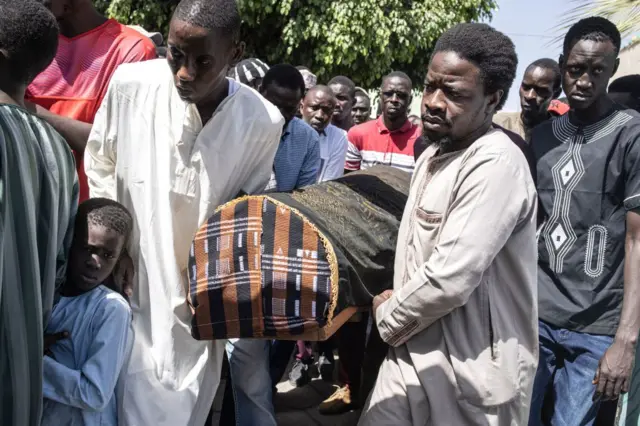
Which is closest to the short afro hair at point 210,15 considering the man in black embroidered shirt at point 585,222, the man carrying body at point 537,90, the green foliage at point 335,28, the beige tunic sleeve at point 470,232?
the beige tunic sleeve at point 470,232

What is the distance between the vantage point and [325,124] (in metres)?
4.78

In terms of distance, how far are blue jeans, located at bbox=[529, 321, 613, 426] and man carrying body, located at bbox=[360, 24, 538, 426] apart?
69 cm

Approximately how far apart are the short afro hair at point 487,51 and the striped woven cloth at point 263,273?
2.37ft

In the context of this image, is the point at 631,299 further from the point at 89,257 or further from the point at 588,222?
the point at 89,257

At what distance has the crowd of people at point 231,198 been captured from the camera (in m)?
1.99

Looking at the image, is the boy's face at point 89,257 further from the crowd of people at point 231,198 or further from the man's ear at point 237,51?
the man's ear at point 237,51

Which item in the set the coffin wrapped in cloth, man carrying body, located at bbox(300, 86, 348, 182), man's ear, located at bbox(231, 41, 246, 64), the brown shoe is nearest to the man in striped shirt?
man carrying body, located at bbox(300, 86, 348, 182)

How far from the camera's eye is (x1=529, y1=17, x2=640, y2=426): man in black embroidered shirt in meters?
2.69

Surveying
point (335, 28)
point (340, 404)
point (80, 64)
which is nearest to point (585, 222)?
point (340, 404)

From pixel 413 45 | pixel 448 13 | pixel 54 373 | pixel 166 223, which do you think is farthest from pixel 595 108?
pixel 448 13

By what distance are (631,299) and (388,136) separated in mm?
2804

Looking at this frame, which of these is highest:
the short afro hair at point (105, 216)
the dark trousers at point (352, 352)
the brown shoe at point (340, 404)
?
the short afro hair at point (105, 216)

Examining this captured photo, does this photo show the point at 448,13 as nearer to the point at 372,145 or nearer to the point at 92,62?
the point at 372,145

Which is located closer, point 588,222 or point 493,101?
point 493,101
